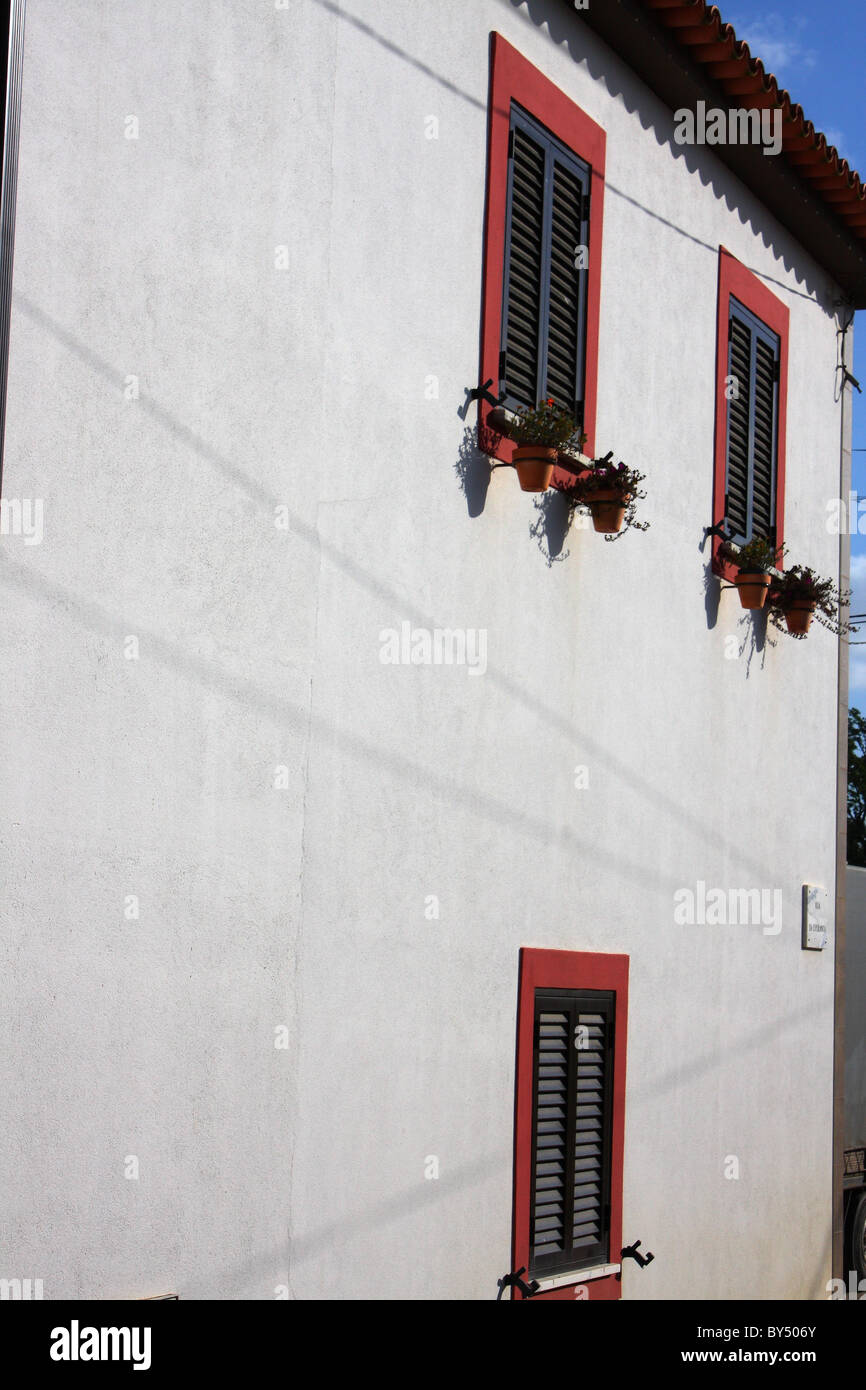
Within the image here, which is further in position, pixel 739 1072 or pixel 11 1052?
pixel 739 1072

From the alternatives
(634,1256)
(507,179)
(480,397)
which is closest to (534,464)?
(480,397)

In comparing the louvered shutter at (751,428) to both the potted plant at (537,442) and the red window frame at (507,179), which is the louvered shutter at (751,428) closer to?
the red window frame at (507,179)

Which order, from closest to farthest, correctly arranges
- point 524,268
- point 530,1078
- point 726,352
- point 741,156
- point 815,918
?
1. point 530,1078
2. point 524,268
3. point 726,352
4. point 741,156
5. point 815,918

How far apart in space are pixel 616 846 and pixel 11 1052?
4.05 meters

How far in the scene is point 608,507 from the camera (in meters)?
7.93

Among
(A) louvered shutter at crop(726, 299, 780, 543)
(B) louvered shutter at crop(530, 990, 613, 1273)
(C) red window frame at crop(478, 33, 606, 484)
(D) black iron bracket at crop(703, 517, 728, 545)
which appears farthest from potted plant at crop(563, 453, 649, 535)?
(B) louvered shutter at crop(530, 990, 613, 1273)

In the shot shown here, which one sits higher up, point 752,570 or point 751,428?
point 751,428

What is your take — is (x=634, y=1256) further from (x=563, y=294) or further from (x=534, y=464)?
(x=563, y=294)

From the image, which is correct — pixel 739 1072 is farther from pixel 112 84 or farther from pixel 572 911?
pixel 112 84

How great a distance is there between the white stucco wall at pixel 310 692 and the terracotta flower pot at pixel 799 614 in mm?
1283

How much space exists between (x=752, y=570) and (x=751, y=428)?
112 cm

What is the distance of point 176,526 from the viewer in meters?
5.65
